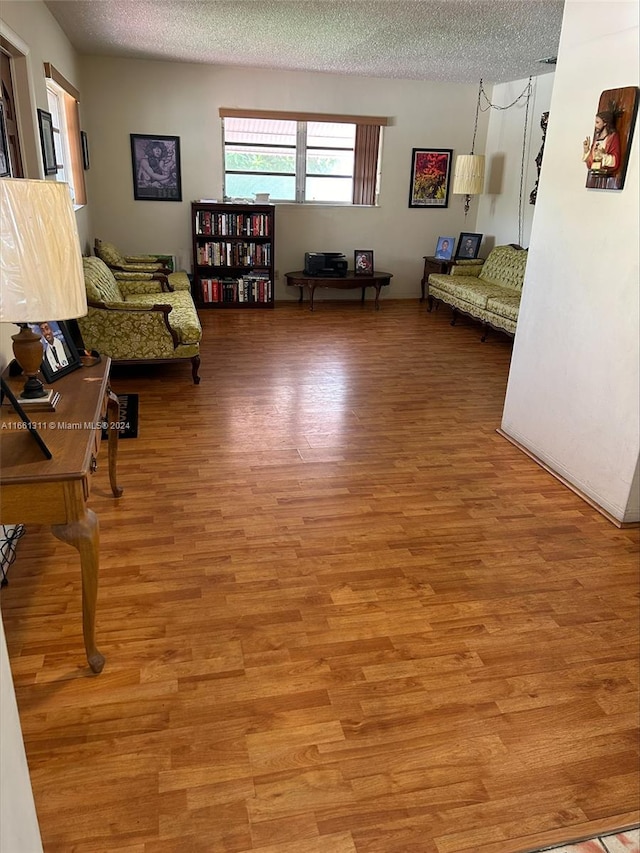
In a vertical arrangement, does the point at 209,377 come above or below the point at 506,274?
below

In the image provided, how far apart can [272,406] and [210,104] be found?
465 cm

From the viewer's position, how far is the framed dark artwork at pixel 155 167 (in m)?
A: 7.28

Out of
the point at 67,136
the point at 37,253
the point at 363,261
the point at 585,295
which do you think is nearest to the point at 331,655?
the point at 37,253

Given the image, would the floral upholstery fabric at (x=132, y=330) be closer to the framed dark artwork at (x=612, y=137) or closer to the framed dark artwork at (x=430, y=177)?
the framed dark artwork at (x=612, y=137)

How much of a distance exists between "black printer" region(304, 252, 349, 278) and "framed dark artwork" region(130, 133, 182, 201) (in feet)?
5.77

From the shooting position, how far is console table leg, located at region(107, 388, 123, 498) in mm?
2839

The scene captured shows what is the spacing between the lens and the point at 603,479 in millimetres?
3168

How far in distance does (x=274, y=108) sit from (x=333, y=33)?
225 centimetres

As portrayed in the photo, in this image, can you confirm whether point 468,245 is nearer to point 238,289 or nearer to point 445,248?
point 445,248

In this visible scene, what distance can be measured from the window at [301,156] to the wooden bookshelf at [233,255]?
0.63 metres

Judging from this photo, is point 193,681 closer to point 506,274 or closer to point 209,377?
point 209,377

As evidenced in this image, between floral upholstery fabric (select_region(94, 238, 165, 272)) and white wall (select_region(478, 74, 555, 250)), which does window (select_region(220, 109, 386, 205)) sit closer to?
white wall (select_region(478, 74, 555, 250))

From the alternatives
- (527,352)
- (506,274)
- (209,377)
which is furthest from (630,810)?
(506,274)

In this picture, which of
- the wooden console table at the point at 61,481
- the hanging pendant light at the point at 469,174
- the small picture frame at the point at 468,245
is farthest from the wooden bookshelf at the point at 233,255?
the wooden console table at the point at 61,481
